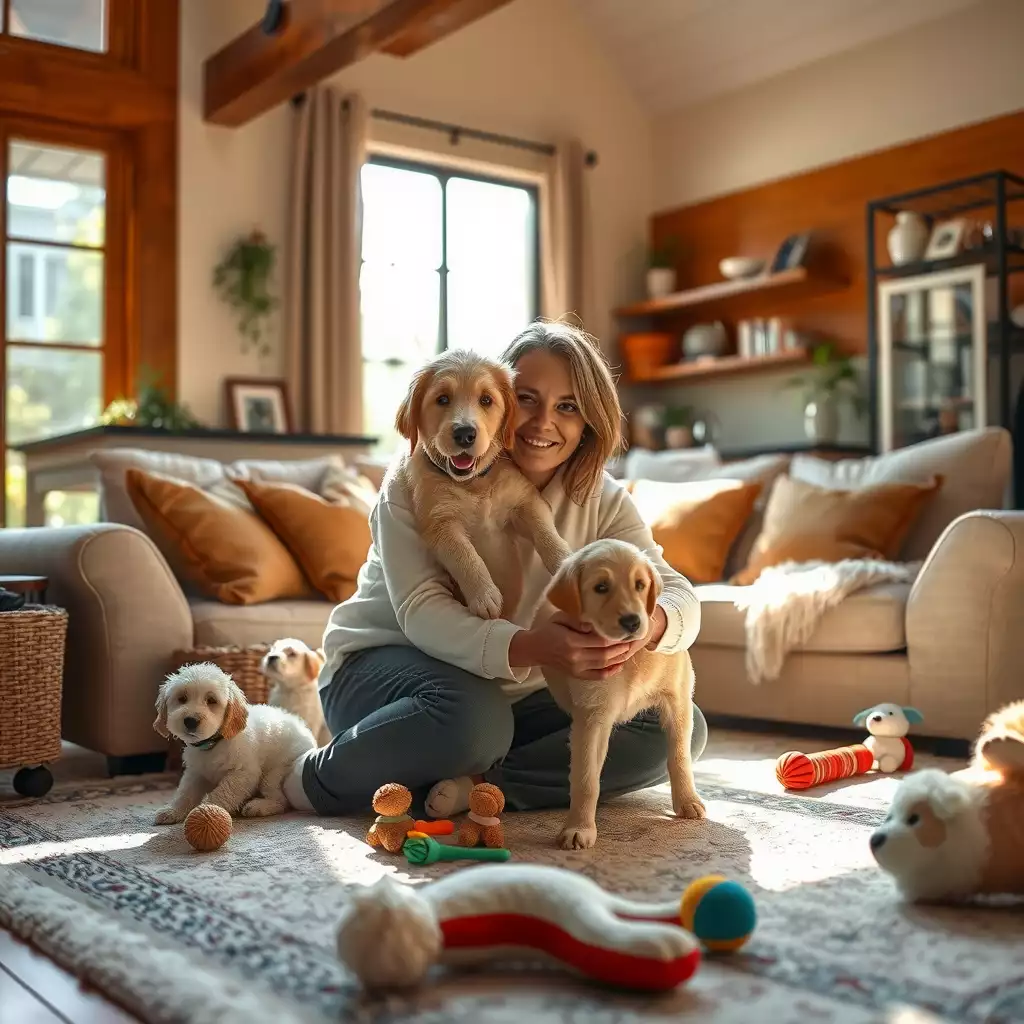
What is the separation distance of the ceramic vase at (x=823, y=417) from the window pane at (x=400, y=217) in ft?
6.84

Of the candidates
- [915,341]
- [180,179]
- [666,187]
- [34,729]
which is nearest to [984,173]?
[915,341]

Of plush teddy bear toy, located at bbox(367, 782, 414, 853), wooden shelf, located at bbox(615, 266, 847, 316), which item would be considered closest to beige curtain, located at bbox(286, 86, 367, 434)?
wooden shelf, located at bbox(615, 266, 847, 316)

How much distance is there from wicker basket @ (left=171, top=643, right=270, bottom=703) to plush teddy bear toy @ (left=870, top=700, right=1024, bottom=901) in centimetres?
171

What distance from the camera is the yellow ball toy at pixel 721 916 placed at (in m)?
1.38

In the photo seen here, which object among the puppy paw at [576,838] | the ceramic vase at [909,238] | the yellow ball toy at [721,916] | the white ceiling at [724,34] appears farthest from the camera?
the white ceiling at [724,34]

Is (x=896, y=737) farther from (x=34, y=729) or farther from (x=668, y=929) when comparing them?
(x=34, y=729)

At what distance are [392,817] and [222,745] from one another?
0.49 m

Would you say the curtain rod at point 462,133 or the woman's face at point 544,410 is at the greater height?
the curtain rod at point 462,133

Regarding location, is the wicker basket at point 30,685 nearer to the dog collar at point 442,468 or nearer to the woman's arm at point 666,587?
the dog collar at point 442,468

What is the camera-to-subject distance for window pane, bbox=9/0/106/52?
510 centimetres

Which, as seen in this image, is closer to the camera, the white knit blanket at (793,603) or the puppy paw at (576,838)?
the puppy paw at (576,838)

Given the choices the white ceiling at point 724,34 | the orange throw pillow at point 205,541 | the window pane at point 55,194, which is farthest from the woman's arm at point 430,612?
the white ceiling at point 724,34

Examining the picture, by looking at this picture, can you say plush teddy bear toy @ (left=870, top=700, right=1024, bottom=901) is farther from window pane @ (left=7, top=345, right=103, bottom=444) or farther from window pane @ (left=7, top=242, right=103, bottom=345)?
window pane @ (left=7, top=242, right=103, bottom=345)

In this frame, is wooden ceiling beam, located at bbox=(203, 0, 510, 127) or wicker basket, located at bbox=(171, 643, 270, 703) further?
wooden ceiling beam, located at bbox=(203, 0, 510, 127)
